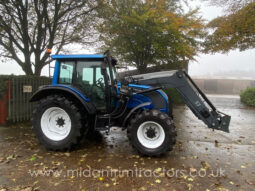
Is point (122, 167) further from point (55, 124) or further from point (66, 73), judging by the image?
point (66, 73)

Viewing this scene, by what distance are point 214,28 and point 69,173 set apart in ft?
38.5

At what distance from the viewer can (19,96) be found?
19.4ft

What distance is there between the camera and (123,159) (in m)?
3.37

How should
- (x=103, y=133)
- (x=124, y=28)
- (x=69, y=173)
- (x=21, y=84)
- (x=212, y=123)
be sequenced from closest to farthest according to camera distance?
(x=69, y=173) < (x=212, y=123) < (x=103, y=133) < (x=21, y=84) < (x=124, y=28)

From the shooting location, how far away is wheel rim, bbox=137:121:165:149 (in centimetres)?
346

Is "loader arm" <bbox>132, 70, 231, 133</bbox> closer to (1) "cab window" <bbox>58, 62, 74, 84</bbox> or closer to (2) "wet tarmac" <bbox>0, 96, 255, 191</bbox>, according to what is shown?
(2) "wet tarmac" <bbox>0, 96, 255, 191</bbox>

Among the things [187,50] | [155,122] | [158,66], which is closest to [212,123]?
[155,122]

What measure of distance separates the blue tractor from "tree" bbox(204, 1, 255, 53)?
301 inches

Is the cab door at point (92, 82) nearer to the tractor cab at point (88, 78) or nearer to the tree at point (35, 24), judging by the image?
the tractor cab at point (88, 78)

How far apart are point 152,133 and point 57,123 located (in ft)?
6.91

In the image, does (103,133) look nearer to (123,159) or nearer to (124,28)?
(123,159)

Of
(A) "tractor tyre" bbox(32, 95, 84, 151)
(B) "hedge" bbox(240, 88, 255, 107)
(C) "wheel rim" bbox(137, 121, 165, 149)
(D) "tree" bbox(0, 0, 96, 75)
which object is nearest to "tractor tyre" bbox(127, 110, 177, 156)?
(C) "wheel rim" bbox(137, 121, 165, 149)

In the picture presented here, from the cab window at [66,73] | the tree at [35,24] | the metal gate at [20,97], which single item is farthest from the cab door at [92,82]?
the tree at [35,24]

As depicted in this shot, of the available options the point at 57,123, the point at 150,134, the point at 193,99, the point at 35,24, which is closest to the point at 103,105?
the point at 57,123
